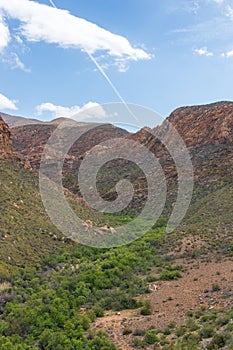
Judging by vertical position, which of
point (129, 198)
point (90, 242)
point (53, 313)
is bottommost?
point (53, 313)

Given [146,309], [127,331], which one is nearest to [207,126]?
[146,309]

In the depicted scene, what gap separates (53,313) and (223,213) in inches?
854

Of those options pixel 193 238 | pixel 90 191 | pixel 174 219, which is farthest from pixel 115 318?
pixel 90 191

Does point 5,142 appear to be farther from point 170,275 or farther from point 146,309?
point 146,309

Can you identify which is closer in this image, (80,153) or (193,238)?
(193,238)

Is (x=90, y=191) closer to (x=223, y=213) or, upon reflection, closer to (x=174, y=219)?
(x=174, y=219)

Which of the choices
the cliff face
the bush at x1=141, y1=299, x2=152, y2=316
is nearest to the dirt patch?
the bush at x1=141, y1=299, x2=152, y2=316

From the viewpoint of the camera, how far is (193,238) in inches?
1222

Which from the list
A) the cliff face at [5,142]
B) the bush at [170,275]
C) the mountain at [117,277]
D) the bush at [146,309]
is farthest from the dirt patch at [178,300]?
the cliff face at [5,142]

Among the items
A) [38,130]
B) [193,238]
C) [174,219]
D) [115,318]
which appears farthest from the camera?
[38,130]

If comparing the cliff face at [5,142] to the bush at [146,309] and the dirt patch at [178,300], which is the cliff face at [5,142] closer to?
the dirt patch at [178,300]

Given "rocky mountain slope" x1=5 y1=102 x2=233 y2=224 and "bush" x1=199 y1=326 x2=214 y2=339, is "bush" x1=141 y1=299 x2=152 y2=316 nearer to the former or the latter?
"bush" x1=199 y1=326 x2=214 y2=339

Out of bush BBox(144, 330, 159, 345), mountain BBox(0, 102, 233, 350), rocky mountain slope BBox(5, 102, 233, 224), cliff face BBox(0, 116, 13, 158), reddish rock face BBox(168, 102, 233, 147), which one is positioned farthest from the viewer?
reddish rock face BBox(168, 102, 233, 147)

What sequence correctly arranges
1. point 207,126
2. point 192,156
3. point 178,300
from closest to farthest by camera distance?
point 178,300 < point 192,156 < point 207,126
